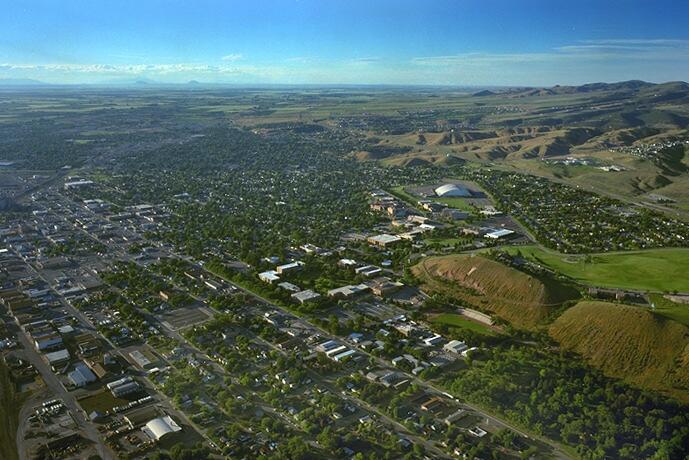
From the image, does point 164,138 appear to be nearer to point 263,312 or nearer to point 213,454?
point 263,312

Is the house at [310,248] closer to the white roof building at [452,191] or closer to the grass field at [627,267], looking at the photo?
the grass field at [627,267]

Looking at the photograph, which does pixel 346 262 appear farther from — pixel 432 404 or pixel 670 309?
pixel 670 309

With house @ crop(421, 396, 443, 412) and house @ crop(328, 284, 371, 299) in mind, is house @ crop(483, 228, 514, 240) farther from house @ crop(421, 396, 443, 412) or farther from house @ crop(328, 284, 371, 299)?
house @ crop(421, 396, 443, 412)

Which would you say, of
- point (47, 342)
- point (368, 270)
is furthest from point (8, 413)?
point (368, 270)

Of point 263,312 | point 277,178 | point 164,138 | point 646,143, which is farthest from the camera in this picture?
point 164,138

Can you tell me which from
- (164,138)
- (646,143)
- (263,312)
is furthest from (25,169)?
(646,143)

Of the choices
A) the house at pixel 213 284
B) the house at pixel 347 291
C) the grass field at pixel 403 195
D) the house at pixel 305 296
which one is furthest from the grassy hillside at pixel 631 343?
the grass field at pixel 403 195
